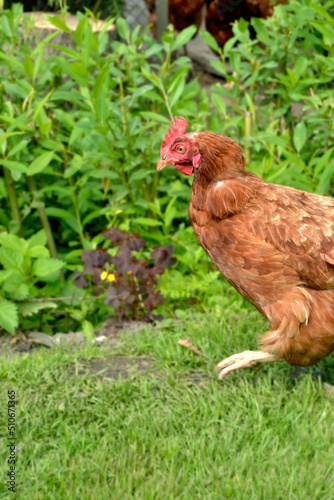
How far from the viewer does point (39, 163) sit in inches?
145

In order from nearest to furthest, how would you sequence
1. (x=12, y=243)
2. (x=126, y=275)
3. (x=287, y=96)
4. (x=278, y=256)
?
1. (x=278, y=256)
2. (x=12, y=243)
3. (x=126, y=275)
4. (x=287, y=96)

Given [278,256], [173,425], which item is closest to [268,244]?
[278,256]

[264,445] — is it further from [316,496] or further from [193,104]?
[193,104]

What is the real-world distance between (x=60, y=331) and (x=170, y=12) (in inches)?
179

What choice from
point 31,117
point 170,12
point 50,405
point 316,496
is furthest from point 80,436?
point 170,12

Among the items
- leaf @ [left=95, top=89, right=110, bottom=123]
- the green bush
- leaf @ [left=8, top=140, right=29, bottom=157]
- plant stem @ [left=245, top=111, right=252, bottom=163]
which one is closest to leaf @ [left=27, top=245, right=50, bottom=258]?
leaf @ [left=8, top=140, right=29, bottom=157]

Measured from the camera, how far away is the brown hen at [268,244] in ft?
8.48

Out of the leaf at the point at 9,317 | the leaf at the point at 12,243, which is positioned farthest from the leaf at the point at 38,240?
the leaf at the point at 9,317

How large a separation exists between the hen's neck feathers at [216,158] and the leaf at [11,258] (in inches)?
57.4

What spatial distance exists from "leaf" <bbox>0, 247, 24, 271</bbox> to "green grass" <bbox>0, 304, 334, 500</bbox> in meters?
0.60

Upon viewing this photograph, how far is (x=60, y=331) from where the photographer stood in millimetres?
3988

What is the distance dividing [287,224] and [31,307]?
1804 mm

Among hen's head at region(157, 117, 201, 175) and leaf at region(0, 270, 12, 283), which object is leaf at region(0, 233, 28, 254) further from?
hen's head at region(157, 117, 201, 175)

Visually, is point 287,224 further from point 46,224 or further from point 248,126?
point 46,224
